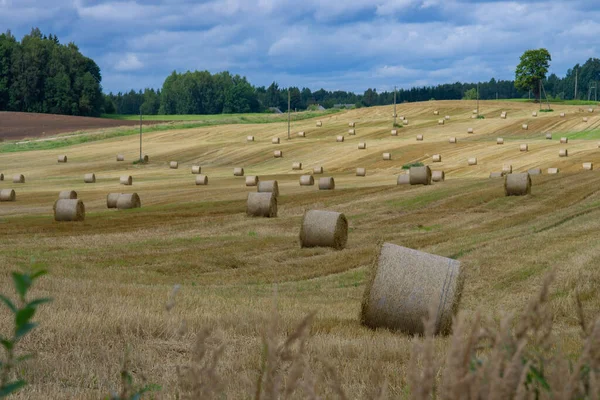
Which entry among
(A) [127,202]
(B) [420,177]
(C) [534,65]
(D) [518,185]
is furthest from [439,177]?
(C) [534,65]

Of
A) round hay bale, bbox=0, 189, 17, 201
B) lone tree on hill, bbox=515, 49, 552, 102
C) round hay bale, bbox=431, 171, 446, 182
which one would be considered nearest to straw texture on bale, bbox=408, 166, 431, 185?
round hay bale, bbox=431, 171, 446, 182

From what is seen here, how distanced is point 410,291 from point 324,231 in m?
11.0

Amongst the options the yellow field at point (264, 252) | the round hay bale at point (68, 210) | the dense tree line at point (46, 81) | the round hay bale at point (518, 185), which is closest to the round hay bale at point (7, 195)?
the yellow field at point (264, 252)

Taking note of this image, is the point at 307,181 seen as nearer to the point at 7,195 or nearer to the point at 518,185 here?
the point at 518,185

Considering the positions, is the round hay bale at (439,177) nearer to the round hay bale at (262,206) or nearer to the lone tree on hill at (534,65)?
the round hay bale at (262,206)

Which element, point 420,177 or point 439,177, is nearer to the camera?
point 420,177

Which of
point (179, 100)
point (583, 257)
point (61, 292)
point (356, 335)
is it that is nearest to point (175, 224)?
point (583, 257)

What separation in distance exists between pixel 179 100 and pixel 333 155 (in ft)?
431

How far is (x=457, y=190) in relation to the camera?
3488 centimetres

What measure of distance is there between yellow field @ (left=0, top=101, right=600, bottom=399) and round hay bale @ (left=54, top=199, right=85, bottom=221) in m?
0.53

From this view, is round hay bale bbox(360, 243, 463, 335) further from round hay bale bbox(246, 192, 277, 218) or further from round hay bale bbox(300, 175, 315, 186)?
round hay bale bbox(300, 175, 315, 186)

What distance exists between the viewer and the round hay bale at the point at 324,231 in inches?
846

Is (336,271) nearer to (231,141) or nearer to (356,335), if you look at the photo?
(356,335)

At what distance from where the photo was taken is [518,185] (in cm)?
3186
